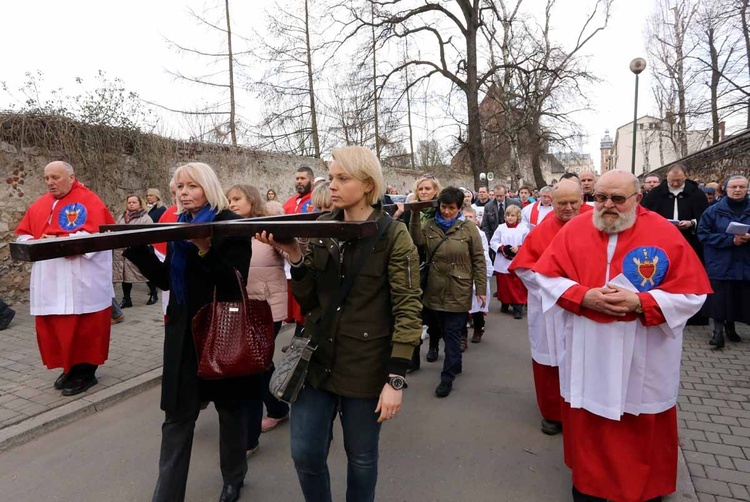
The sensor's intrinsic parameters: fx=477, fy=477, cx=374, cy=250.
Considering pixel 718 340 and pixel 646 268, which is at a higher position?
pixel 646 268

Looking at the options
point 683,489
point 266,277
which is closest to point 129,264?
point 266,277

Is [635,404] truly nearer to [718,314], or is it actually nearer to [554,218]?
[554,218]

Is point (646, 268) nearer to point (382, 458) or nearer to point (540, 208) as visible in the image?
point (382, 458)

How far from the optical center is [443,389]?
4.47 metres

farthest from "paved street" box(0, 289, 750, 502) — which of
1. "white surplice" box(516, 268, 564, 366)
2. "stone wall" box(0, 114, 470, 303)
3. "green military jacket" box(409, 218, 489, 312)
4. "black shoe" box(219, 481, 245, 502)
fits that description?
"stone wall" box(0, 114, 470, 303)

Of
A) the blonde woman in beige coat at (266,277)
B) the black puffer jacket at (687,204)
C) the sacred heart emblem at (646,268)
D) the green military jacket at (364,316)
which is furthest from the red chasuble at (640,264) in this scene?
the black puffer jacket at (687,204)

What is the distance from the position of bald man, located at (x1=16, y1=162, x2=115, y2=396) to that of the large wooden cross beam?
3.05 meters

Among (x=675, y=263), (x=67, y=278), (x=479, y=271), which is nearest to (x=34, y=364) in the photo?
(x=67, y=278)

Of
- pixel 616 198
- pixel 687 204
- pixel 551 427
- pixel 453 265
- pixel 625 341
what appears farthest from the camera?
pixel 687 204

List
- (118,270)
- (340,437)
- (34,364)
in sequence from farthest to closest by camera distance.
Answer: (118,270), (34,364), (340,437)

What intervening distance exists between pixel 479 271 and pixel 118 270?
580 centimetres

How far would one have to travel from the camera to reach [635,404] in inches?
101

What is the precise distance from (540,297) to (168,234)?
274 cm

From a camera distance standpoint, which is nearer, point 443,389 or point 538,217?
point 443,389
